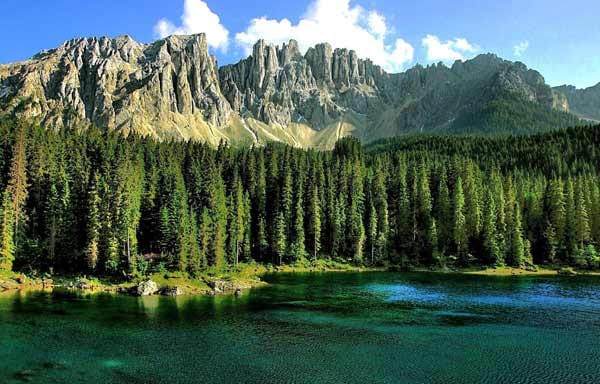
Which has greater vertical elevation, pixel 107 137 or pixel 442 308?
pixel 107 137

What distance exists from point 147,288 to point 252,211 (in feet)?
192

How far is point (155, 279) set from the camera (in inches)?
3588

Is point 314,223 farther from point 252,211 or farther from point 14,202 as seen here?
point 14,202

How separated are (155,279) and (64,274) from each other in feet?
64.5

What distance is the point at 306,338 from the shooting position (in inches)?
2210

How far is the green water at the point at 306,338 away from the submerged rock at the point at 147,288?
13.9ft

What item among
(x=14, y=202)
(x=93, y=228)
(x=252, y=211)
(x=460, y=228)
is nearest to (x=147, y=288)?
(x=93, y=228)

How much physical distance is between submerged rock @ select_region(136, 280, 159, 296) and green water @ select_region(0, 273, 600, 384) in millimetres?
4235

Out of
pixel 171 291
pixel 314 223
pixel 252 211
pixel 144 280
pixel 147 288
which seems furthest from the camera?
pixel 252 211

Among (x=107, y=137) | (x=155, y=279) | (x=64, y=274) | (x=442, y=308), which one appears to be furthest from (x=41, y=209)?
(x=442, y=308)

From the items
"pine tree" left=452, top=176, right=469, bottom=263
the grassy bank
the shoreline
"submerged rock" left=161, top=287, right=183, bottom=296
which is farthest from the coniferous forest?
"submerged rock" left=161, top=287, right=183, bottom=296

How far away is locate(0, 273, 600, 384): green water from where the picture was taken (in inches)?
1729

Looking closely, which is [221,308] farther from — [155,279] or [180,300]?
[155,279]

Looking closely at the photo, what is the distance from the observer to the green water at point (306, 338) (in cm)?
4391
